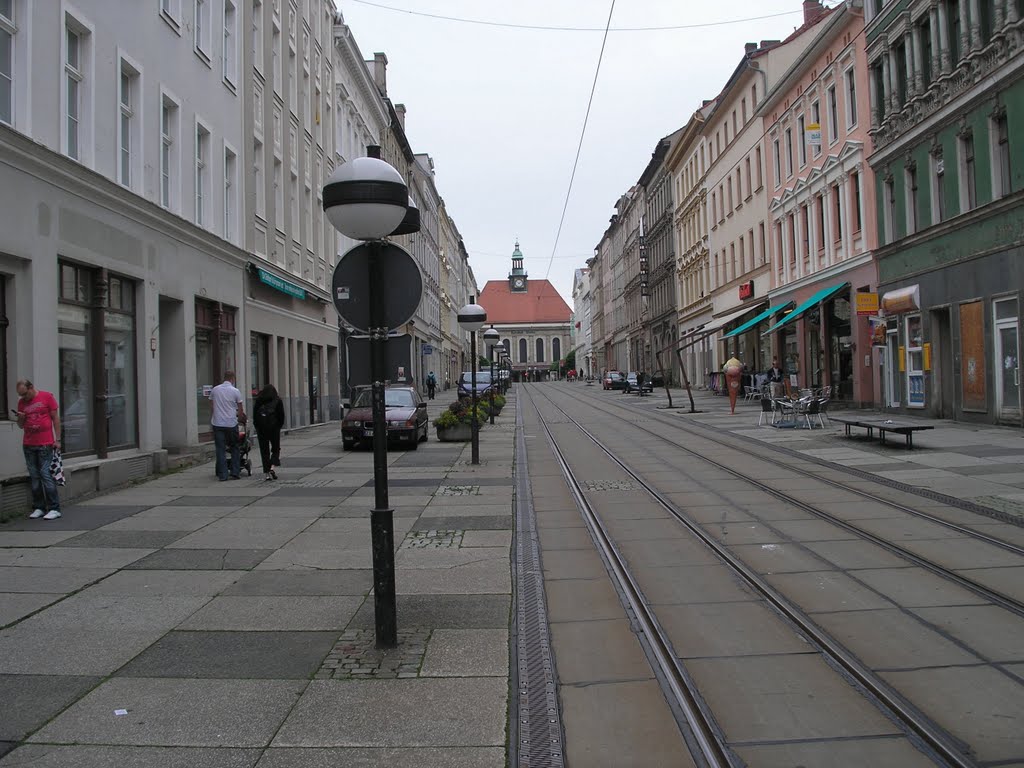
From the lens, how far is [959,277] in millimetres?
20656

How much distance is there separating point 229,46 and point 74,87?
8268 millimetres

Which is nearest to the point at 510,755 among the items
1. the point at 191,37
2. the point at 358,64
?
the point at 191,37

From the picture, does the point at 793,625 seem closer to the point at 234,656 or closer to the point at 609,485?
the point at 234,656

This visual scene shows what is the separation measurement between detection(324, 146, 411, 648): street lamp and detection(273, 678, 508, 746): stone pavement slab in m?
0.63

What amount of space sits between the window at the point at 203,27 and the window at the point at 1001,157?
16.8 meters

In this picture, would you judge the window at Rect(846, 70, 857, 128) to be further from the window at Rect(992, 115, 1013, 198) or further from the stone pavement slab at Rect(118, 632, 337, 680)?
the stone pavement slab at Rect(118, 632, 337, 680)

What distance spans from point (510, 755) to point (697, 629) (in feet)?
7.42

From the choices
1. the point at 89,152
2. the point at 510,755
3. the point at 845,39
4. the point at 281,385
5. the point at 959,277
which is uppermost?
the point at 845,39

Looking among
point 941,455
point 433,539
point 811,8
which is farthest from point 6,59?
point 811,8

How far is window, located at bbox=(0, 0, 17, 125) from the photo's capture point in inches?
442

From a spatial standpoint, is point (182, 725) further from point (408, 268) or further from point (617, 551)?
point (617, 551)

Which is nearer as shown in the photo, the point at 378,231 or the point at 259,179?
the point at 378,231

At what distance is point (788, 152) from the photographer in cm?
3522

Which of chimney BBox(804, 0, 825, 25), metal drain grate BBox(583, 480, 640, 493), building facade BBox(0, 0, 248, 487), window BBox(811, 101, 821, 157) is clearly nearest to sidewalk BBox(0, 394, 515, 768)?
metal drain grate BBox(583, 480, 640, 493)
